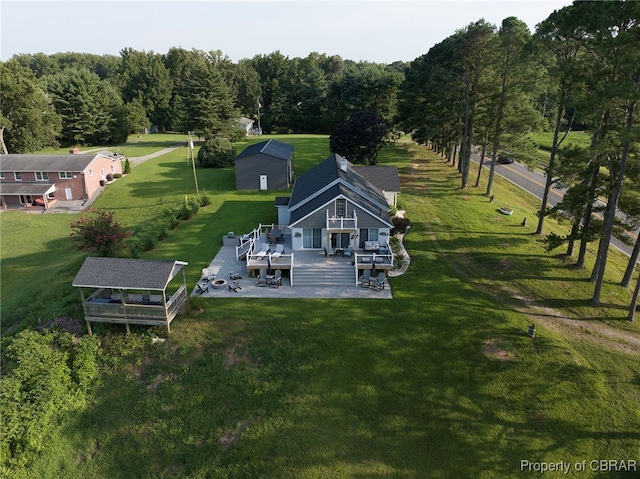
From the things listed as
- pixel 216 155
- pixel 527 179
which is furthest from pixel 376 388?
pixel 216 155

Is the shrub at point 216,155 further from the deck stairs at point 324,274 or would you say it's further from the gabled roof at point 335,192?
the deck stairs at point 324,274

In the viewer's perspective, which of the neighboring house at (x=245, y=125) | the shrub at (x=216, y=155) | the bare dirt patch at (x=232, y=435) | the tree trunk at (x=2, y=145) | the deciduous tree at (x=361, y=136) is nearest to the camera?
the bare dirt patch at (x=232, y=435)

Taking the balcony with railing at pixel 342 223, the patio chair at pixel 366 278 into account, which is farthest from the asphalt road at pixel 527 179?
the patio chair at pixel 366 278

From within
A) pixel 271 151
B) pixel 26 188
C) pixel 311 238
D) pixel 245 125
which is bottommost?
pixel 311 238

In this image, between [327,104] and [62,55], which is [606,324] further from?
[62,55]

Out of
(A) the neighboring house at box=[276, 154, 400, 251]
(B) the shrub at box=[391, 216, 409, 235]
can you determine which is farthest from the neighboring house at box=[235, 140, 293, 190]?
(B) the shrub at box=[391, 216, 409, 235]

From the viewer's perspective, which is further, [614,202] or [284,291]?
[284,291]

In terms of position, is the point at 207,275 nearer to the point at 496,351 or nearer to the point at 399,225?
the point at 399,225
